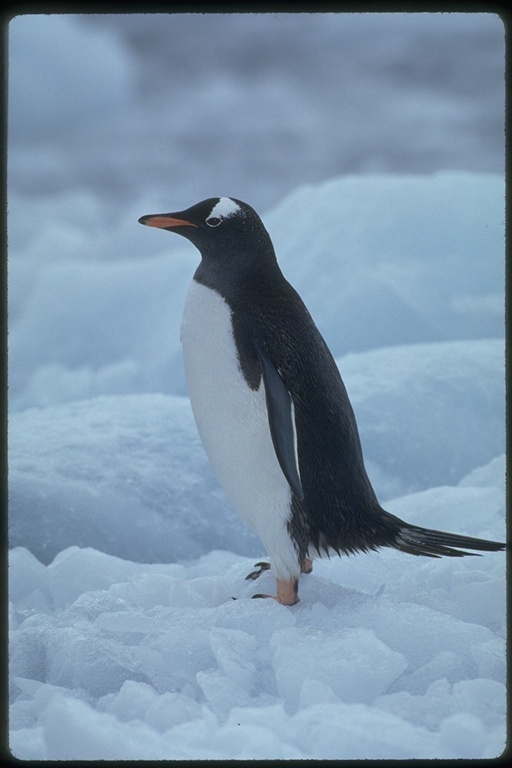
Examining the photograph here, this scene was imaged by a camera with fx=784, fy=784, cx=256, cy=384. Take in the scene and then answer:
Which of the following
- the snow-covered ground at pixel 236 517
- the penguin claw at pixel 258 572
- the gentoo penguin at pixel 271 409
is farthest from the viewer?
the penguin claw at pixel 258 572

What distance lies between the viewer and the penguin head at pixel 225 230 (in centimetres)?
135

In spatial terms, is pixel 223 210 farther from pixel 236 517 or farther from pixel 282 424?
pixel 236 517

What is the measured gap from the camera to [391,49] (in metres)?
1.48


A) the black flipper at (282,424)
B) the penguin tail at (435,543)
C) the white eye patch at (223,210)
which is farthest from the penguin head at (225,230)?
the penguin tail at (435,543)

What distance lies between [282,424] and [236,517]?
0.82 m

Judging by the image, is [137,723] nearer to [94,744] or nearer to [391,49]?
[94,744]

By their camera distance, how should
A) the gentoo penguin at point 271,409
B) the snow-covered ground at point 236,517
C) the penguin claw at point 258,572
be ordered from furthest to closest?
the penguin claw at point 258,572 → the gentoo penguin at point 271,409 → the snow-covered ground at point 236,517

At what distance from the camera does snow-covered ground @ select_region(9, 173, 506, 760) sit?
44.3 inches

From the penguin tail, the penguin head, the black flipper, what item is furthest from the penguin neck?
the penguin tail

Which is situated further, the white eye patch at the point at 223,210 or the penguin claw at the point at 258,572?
the penguin claw at the point at 258,572

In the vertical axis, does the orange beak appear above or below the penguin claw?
above

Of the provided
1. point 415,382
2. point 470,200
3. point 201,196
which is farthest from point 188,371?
point 470,200

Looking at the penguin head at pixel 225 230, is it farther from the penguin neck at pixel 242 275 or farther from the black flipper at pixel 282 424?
the black flipper at pixel 282 424

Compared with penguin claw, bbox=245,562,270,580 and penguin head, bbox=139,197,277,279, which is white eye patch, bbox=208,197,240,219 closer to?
penguin head, bbox=139,197,277,279
